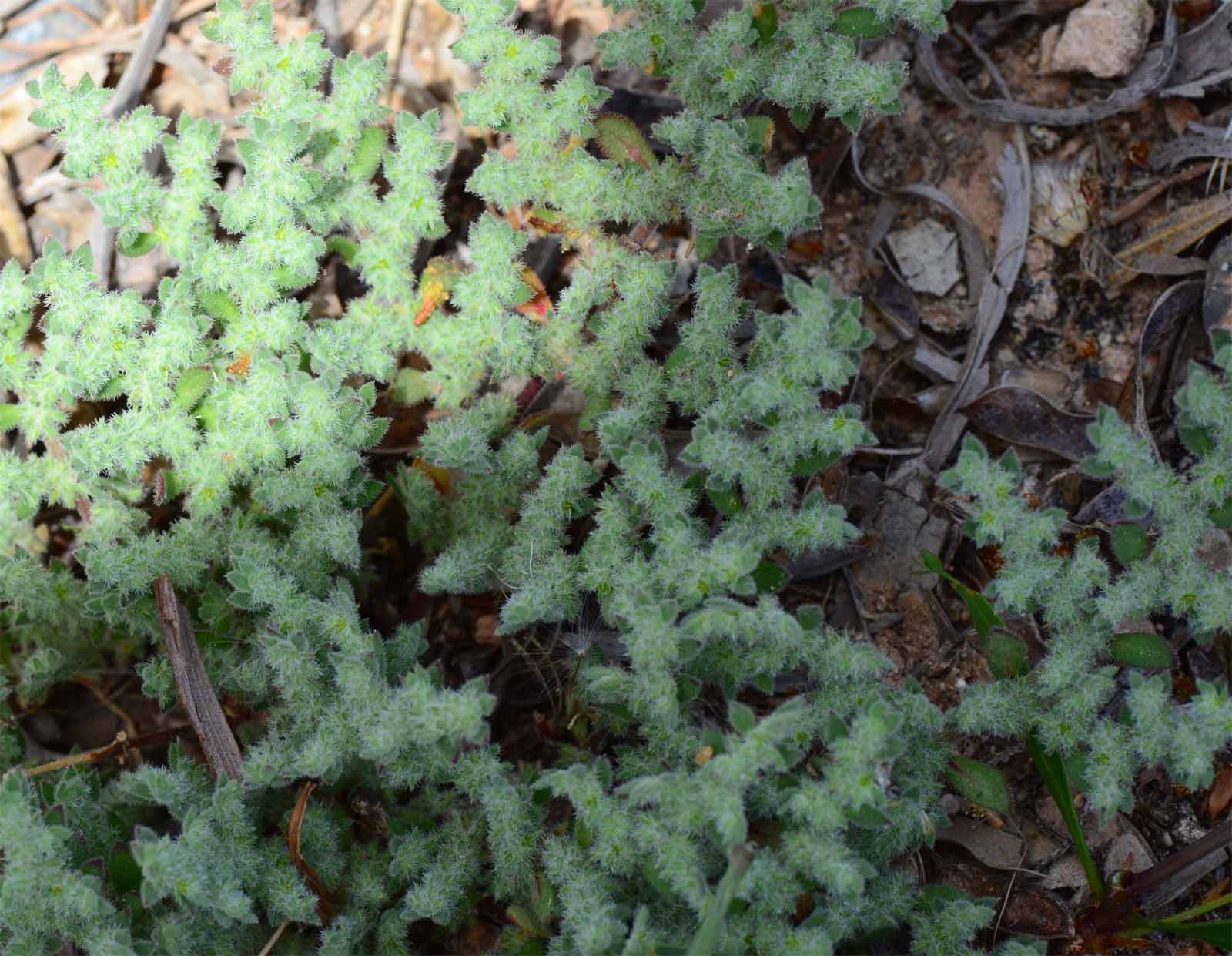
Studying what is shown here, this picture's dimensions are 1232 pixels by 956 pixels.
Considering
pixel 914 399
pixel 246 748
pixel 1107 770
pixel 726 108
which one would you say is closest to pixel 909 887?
pixel 1107 770

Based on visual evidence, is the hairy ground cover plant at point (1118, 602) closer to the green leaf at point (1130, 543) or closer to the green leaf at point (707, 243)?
the green leaf at point (1130, 543)

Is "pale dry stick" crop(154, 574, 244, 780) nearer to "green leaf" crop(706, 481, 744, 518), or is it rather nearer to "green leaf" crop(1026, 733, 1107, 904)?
"green leaf" crop(706, 481, 744, 518)

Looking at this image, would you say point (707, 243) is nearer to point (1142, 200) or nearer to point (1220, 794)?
point (1142, 200)

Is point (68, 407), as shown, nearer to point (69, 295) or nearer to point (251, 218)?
point (69, 295)

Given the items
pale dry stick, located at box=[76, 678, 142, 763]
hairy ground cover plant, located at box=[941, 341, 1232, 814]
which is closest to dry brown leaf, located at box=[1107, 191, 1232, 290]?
hairy ground cover plant, located at box=[941, 341, 1232, 814]

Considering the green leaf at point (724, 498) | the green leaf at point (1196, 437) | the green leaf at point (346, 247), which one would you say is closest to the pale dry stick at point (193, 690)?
the green leaf at point (346, 247)

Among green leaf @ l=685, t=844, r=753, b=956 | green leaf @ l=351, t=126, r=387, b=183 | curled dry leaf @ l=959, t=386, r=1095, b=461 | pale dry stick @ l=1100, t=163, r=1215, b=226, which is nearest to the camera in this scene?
green leaf @ l=685, t=844, r=753, b=956
